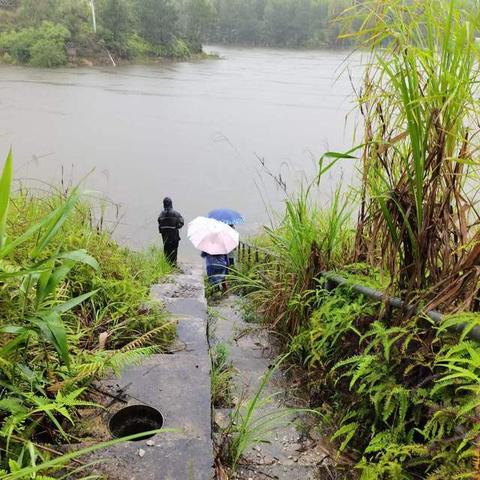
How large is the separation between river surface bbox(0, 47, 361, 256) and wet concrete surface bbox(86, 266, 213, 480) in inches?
121

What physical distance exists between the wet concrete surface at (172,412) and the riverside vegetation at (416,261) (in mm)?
451

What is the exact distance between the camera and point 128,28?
33375 millimetres

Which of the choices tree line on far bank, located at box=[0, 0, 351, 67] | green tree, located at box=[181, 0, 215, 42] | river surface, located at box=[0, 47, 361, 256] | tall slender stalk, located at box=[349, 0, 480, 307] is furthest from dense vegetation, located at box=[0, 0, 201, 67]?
tall slender stalk, located at box=[349, 0, 480, 307]

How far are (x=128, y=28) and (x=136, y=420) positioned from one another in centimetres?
3624

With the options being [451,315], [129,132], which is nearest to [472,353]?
[451,315]

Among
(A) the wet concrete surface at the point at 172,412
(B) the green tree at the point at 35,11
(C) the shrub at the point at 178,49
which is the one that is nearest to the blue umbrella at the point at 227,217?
(A) the wet concrete surface at the point at 172,412

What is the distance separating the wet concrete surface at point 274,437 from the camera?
1.54 metres

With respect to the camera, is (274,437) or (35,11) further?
(35,11)

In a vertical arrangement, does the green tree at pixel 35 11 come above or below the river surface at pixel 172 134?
above

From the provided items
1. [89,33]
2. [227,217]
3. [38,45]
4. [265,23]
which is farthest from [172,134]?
[265,23]

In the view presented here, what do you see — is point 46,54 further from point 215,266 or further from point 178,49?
point 215,266

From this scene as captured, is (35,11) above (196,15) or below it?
below

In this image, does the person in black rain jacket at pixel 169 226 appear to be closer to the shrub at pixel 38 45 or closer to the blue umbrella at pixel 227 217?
the blue umbrella at pixel 227 217

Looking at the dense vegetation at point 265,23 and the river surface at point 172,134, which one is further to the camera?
the dense vegetation at point 265,23
